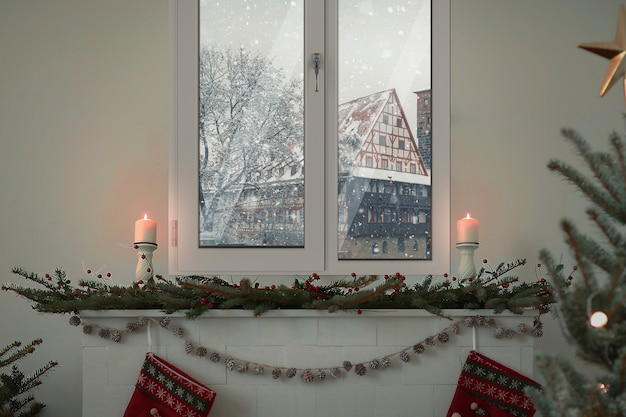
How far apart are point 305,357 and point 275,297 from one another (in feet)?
0.68

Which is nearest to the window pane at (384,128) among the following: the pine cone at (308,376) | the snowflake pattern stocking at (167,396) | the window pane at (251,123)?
the window pane at (251,123)

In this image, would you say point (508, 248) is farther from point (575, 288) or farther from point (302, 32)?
point (575, 288)

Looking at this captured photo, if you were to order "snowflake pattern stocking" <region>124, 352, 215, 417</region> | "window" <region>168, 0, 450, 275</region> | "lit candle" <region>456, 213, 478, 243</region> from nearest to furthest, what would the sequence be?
"snowflake pattern stocking" <region>124, 352, 215, 417</region> < "lit candle" <region>456, 213, 478, 243</region> < "window" <region>168, 0, 450, 275</region>

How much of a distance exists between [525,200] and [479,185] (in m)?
0.19

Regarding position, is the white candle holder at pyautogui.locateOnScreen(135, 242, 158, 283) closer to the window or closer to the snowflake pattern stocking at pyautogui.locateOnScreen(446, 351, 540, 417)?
the window

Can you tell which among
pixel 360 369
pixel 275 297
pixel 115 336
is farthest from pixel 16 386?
pixel 360 369

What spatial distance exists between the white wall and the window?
0.19m

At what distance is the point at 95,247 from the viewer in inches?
112

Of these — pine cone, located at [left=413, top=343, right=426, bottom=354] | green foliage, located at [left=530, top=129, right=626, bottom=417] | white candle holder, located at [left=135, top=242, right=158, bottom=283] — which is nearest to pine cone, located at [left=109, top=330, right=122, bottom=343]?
white candle holder, located at [left=135, top=242, right=158, bottom=283]

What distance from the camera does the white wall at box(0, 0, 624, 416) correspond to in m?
2.84

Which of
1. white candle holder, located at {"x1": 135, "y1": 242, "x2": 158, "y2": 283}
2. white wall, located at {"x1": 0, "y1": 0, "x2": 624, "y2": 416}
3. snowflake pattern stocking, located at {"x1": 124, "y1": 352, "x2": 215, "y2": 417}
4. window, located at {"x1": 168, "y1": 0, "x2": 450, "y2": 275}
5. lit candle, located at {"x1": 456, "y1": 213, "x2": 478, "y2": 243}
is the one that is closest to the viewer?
snowflake pattern stocking, located at {"x1": 124, "y1": 352, "x2": 215, "y2": 417}

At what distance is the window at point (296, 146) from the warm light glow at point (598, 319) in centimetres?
176

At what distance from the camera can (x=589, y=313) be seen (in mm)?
979

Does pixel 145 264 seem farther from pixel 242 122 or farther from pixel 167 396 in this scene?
pixel 242 122
